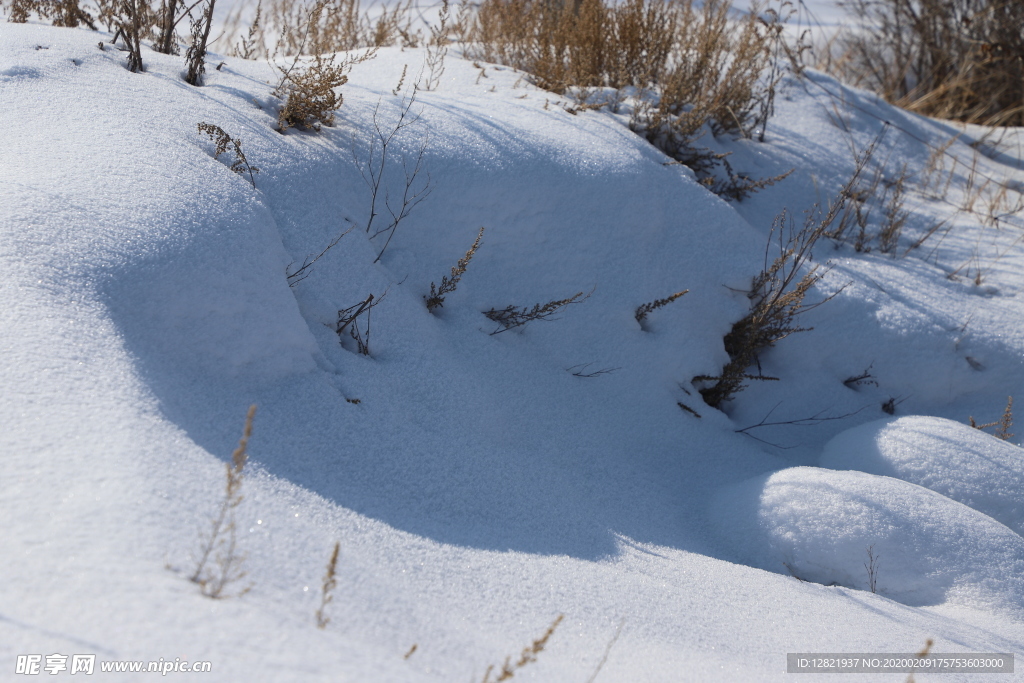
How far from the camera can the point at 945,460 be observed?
2451mm

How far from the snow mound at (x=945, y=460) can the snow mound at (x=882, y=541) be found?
0.24 metres

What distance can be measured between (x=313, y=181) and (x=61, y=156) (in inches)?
29.2

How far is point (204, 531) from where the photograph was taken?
3.92 ft

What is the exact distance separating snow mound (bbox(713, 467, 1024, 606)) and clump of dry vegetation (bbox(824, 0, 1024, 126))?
4.44 m

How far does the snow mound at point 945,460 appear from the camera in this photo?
7.80 feet

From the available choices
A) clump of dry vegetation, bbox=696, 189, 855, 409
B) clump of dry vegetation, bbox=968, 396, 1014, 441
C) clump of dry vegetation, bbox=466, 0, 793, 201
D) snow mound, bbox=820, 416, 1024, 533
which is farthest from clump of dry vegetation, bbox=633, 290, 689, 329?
clump of dry vegetation, bbox=968, 396, 1014, 441

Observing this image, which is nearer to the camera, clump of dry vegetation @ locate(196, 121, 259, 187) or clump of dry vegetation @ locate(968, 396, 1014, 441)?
clump of dry vegetation @ locate(196, 121, 259, 187)

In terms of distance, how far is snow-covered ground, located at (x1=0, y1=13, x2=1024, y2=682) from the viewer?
1.18 meters

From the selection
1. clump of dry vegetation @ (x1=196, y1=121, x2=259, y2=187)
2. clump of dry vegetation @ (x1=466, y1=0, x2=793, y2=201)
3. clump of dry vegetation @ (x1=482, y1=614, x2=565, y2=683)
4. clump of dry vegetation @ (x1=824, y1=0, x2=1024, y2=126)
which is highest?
clump of dry vegetation @ (x1=824, y1=0, x2=1024, y2=126)

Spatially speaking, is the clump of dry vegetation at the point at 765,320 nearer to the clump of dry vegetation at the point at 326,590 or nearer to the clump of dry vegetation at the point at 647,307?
the clump of dry vegetation at the point at 647,307

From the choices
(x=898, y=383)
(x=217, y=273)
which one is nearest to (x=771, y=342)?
(x=898, y=383)

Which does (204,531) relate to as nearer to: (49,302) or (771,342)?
(49,302)

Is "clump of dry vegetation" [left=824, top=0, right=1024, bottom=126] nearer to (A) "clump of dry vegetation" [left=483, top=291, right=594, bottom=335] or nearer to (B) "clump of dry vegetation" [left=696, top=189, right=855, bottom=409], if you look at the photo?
(B) "clump of dry vegetation" [left=696, top=189, right=855, bottom=409]

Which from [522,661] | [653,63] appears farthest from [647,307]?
[653,63]
